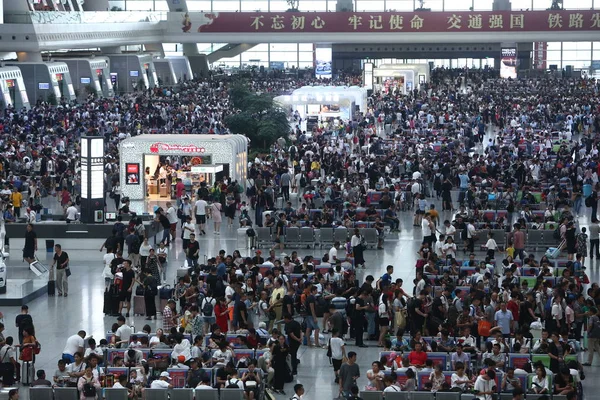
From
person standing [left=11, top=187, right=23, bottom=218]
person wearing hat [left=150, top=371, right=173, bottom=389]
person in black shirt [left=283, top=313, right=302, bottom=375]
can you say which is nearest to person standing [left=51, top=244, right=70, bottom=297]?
person in black shirt [left=283, top=313, right=302, bottom=375]

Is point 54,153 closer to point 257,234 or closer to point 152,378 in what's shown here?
point 257,234

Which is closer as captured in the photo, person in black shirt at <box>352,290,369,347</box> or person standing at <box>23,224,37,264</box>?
person in black shirt at <box>352,290,369,347</box>

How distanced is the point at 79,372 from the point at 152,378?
914mm

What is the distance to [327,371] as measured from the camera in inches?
692

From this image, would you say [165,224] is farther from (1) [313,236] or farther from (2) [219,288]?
(2) [219,288]

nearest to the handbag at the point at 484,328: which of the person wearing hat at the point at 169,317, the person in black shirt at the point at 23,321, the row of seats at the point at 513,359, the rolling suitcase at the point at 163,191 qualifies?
the row of seats at the point at 513,359

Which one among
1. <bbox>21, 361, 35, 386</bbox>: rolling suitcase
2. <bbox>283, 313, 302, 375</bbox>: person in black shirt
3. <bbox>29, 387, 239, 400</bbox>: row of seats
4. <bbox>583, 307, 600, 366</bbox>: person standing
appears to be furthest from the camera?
<bbox>583, 307, 600, 366</bbox>: person standing

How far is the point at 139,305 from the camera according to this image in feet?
69.9

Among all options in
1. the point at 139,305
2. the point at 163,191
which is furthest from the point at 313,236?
the point at 163,191

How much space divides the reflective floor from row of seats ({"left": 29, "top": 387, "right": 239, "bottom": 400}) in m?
1.09

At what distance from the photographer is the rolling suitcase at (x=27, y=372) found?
16.9 metres

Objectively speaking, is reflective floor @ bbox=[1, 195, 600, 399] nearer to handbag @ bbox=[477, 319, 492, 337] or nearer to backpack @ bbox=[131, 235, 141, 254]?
backpack @ bbox=[131, 235, 141, 254]

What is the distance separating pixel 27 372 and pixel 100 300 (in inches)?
219

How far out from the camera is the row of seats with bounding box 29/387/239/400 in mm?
14906
